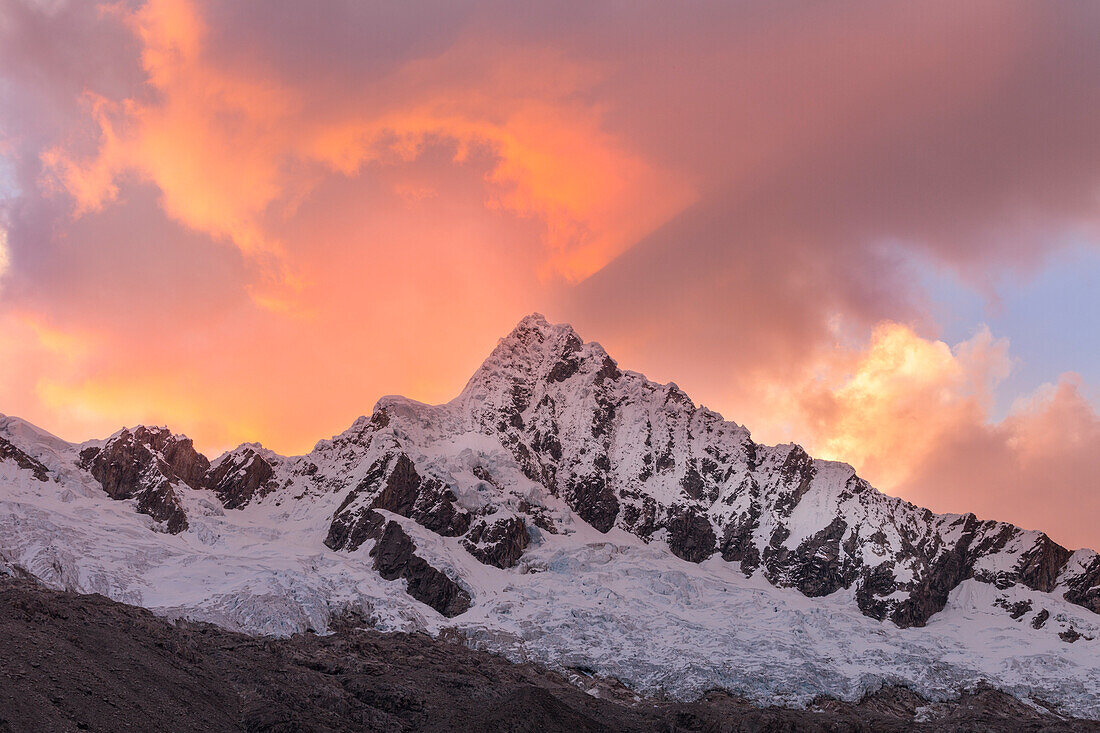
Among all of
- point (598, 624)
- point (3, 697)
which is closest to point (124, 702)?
point (3, 697)

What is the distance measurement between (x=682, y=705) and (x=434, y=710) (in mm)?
41761

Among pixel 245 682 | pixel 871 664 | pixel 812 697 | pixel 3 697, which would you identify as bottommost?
pixel 3 697

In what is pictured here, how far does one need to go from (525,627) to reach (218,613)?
55.8m

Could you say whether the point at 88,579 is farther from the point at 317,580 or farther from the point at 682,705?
the point at 682,705

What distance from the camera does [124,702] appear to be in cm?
10275

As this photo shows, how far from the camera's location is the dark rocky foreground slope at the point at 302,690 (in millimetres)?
102062

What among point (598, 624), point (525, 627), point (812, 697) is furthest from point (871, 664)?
point (525, 627)

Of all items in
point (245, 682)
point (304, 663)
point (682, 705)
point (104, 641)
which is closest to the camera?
point (104, 641)

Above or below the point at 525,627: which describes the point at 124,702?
below

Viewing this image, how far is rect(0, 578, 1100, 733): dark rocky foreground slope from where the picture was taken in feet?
335

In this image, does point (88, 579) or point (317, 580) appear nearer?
point (88, 579)

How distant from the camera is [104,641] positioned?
116750 millimetres

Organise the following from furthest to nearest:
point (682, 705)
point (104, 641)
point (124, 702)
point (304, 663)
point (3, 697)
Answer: point (682, 705) < point (304, 663) < point (104, 641) < point (124, 702) < point (3, 697)

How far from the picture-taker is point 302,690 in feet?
417
